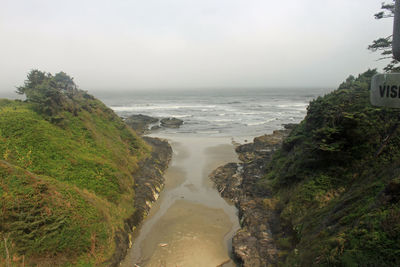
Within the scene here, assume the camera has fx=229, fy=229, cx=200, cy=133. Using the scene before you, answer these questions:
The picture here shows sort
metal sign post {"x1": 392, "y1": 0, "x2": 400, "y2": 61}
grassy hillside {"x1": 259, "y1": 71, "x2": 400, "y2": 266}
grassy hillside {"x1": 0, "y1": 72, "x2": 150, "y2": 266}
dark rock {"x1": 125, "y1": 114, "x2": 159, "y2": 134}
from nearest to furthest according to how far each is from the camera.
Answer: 1. metal sign post {"x1": 392, "y1": 0, "x2": 400, "y2": 61}
2. grassy hillside {"x1": 259, "y1": 71, "x2": 400, "y2": 266}
3. grassy hillside {"x1": 0, "y1": 72, "x2": 150, "y2": 266}
4. dark rock {"x1": 125, "y1": 114, "x2": 159, "y2": 134}

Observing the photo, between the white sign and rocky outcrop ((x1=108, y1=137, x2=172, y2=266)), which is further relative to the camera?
rocky outcrop ((x1=108, y1=137, x2=172, y2=266))

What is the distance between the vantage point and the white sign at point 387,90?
3115 mm

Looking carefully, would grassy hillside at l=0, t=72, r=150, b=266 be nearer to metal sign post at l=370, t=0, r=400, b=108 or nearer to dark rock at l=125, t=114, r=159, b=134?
metal sign post at l=370, t=0, r=400, b=108

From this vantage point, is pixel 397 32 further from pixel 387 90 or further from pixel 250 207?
pixel 250 207

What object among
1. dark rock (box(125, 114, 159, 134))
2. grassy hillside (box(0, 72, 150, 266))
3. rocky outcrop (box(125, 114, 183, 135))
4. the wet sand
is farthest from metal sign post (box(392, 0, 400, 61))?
dark rock (box(125, 114, 159, 134))

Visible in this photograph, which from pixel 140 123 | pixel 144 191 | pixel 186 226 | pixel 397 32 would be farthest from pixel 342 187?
pixel 140 123

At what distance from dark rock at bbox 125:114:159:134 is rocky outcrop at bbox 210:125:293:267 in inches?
898

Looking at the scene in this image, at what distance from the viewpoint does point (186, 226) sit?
1329 centimetres

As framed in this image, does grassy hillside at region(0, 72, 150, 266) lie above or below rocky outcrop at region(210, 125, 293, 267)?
above

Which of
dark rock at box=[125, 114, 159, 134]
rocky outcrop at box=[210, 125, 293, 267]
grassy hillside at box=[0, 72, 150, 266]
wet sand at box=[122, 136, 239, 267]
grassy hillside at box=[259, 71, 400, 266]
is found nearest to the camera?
grassy hillside at box=[259, 71, 400, 266]

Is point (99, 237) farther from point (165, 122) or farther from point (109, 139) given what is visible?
point (165, 122)

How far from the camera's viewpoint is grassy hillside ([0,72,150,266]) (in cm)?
875

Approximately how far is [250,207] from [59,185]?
1045 cm

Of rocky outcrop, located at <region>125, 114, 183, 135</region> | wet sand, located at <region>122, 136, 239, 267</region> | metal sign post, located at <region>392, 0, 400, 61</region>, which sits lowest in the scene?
wet sand, located at <region>122, 136, 239, 267</region>
